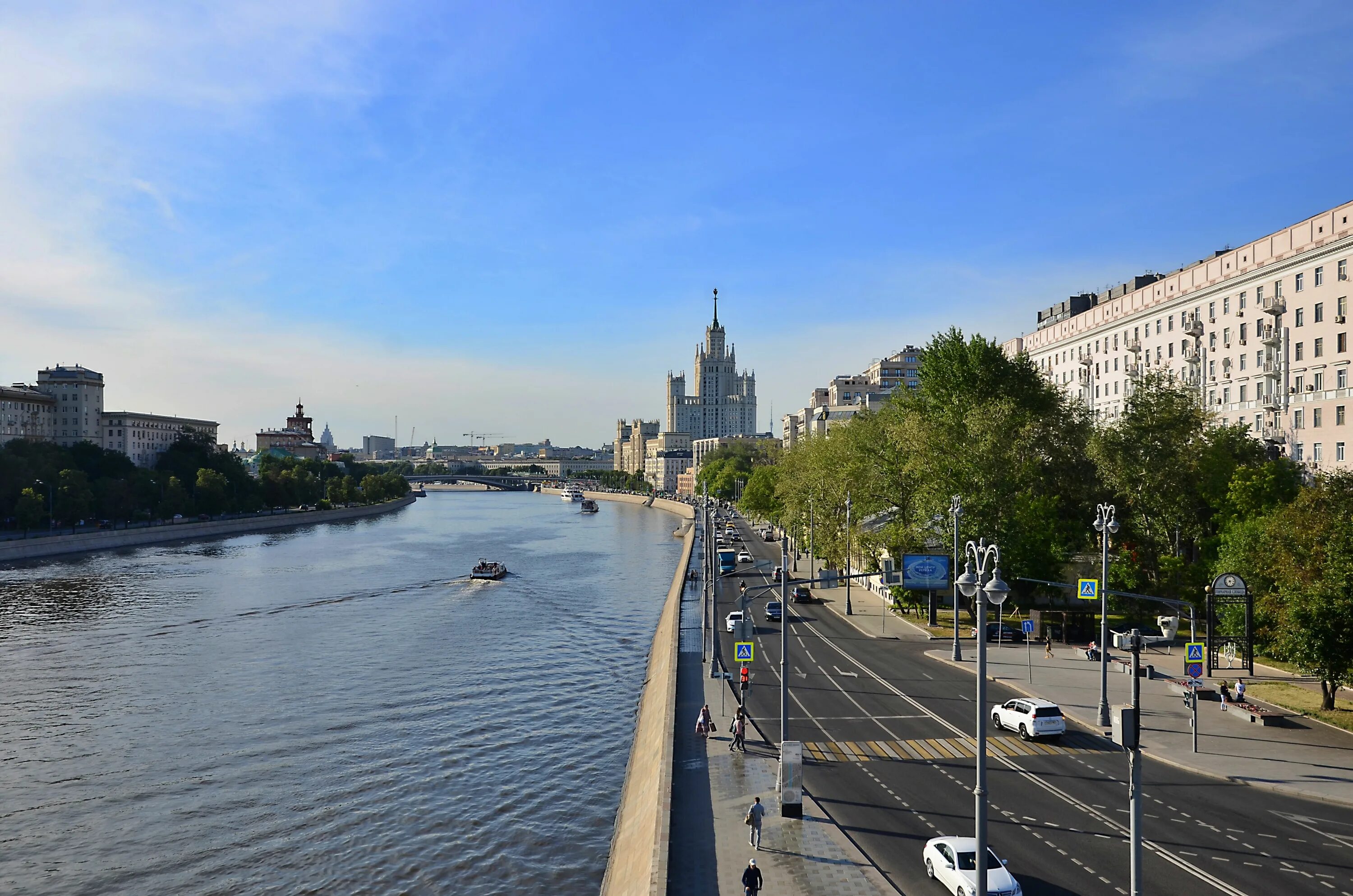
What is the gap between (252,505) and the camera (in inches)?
6368

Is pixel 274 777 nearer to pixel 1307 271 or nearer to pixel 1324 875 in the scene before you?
pixel 1324 875

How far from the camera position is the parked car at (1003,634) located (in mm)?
49969

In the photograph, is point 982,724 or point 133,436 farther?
point 133,436

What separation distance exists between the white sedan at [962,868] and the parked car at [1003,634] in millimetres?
30766

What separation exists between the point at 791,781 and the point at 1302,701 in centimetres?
2473

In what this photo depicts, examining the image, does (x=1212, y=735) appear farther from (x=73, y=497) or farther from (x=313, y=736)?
(x=73, y=497)

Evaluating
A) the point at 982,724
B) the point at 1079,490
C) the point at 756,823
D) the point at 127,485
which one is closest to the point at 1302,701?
the point at 756,823

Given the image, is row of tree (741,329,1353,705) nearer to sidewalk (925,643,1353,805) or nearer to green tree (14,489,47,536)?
sidewalk (925,643,1353,805)

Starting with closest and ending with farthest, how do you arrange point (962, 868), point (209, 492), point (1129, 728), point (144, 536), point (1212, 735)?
point (1129, 728), point (962, 868), point (1212, 735), point (144, 536), point (209, 492)

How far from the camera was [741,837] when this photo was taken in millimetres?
22188

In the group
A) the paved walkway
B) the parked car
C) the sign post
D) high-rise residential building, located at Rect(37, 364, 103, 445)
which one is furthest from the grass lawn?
high-rise residential building, located at Rect(37, 364, 103, 445)

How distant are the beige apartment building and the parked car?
23.7 meters

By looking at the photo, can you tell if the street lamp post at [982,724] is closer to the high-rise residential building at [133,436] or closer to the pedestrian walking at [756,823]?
the pedestrian walking at [756,823]

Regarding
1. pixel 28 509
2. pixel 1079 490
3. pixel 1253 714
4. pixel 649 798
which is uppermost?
pixel 1079 490
